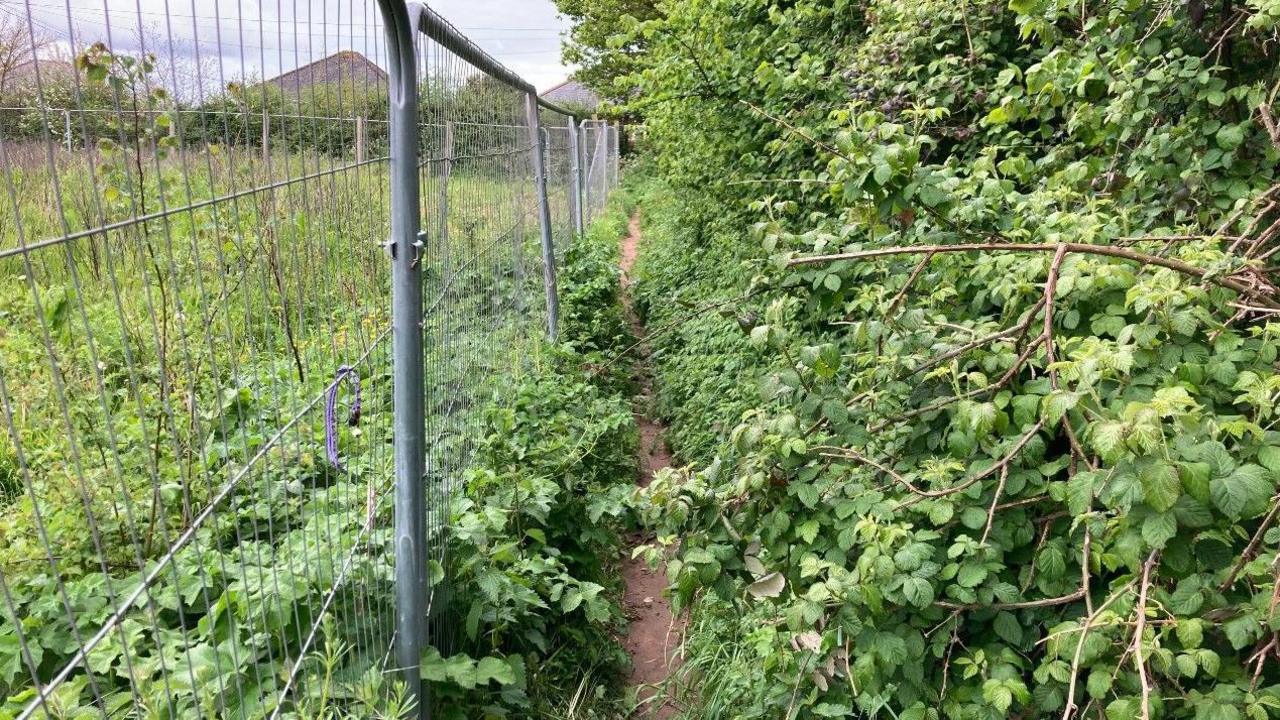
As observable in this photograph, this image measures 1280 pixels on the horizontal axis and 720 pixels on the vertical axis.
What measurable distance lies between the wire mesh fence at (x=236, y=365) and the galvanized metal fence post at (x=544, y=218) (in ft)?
9.31

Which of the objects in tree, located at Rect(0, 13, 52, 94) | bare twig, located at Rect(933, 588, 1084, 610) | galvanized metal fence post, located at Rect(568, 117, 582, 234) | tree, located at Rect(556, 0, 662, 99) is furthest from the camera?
tree, located at Rect(556, 0, 662, 99)

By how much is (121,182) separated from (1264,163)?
340cm

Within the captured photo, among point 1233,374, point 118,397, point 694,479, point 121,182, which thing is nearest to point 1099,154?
point 1233,374

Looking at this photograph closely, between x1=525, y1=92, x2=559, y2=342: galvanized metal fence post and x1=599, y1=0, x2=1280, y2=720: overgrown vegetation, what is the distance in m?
3.59

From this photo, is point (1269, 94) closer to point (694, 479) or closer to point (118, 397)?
point (694, 479)

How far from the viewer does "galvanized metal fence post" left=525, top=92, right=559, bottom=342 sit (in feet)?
21.9

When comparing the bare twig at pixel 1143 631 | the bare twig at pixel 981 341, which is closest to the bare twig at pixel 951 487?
the bare twig at pixel 981 341

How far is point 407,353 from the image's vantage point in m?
2.40

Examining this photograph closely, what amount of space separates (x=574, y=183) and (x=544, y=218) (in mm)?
3961

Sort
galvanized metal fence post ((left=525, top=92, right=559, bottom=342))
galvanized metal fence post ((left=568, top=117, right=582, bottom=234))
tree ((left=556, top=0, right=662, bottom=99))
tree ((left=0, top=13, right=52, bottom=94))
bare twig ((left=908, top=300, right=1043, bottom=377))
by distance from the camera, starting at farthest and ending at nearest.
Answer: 1. tree ((left=556, top=0, right=662, bottom=99))
2. galvanized metal fence post ((left=568, top=117, right=582, bottom=234))
3. galvanized metal fence post ((left=525, top=92, right=559, bottom=342))
4. bare twig ((left=908, top=300, right=1043, bottom=377))
5. tree ((left=0, top=13, right=52, bottom=94))

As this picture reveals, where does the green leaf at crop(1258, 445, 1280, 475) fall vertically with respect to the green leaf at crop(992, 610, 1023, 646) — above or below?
above

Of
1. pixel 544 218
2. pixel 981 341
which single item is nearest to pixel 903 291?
pixel 981 341

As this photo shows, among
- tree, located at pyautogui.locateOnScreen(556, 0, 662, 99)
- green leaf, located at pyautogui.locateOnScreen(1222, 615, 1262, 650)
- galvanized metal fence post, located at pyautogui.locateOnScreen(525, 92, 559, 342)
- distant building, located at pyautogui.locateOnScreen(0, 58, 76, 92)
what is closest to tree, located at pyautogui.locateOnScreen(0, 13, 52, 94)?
distant building, located at pyautogui.locateOnScreen(0, 58, 76, 92)

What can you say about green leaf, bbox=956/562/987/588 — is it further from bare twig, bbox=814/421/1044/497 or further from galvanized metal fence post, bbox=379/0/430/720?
galvanized metal fence post, bbox=379/0/430/720
